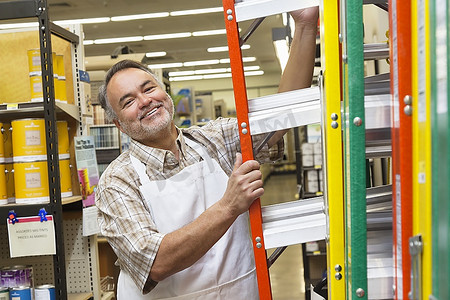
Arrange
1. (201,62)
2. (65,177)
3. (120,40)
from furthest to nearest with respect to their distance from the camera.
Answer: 1. (201,62)
2. (120,40)
3. (65,177)

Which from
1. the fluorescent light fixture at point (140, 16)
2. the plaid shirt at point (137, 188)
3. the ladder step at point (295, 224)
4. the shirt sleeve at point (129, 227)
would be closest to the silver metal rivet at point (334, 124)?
the ladder step at point (295, 224)

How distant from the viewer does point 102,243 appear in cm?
517

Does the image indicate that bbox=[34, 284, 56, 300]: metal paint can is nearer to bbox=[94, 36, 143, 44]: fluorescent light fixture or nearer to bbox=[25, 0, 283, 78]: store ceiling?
bbox=[25, 0, 283, 78]: store ceiling

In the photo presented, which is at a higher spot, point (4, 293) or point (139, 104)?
point (139, 104)

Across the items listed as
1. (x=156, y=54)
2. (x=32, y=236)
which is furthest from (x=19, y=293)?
(x=156, y=54)

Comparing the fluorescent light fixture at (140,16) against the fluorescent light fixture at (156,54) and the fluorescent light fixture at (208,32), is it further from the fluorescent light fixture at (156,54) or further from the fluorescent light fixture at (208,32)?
the fluorescent light fixture at (156,54)

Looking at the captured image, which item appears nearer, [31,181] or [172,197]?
[172,197]

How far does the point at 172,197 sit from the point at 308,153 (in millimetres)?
4621

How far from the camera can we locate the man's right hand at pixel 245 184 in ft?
4.95

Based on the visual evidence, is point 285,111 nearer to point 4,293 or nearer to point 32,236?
point 32,236

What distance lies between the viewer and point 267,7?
133 centimetres

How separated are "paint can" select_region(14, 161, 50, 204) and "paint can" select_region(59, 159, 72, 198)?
0.18 m

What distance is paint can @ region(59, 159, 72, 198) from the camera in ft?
10.3

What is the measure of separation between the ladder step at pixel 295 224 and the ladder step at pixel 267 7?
499 millimetres
